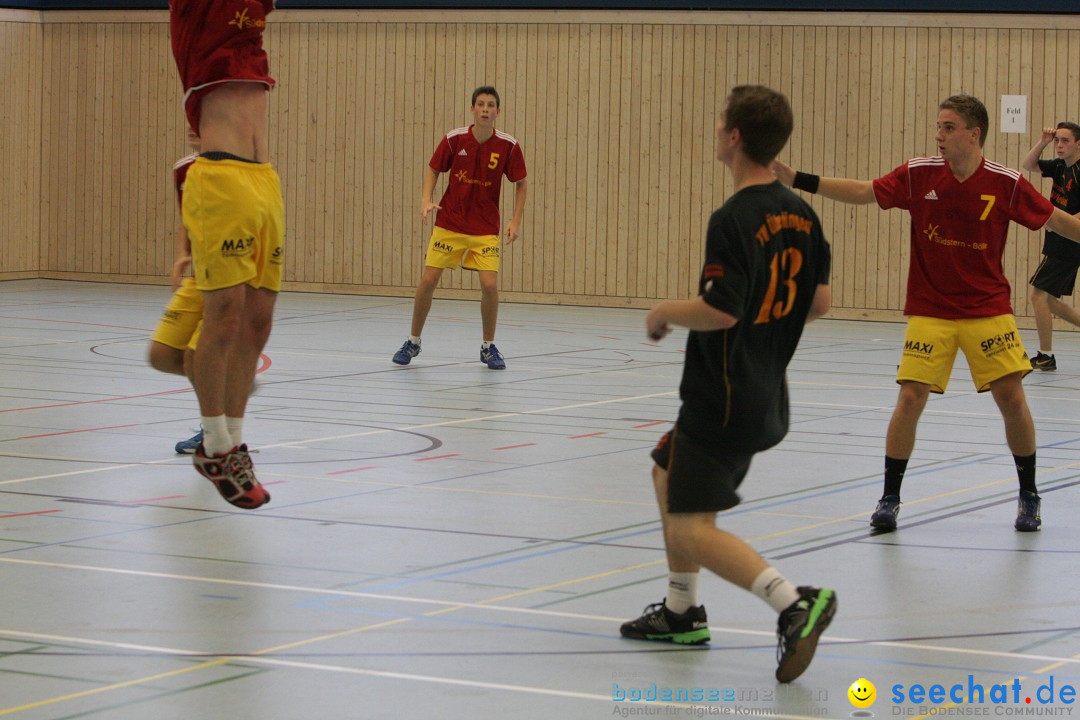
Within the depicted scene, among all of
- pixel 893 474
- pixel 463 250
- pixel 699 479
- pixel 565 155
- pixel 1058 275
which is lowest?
pixel 893 474

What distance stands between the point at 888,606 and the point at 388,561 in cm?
158

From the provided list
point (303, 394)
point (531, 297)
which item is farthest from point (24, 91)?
point (303, 394)

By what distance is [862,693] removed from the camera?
147 inches

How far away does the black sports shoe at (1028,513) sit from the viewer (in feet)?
19.3

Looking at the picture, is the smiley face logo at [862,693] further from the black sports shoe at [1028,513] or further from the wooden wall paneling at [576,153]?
the wooden wall paneling at [576,153]

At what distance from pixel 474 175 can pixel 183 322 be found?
6125 mm

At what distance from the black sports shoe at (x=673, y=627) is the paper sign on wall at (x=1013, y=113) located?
43.1 feet

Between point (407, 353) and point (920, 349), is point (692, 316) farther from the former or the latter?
point (407, 353)

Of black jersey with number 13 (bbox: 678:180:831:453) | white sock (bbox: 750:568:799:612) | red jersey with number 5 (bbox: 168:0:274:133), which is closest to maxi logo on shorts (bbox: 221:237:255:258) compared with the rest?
red jersey with number 5 (bbox: 168:0:274:133)

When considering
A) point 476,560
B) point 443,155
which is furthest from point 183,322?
point 443,155

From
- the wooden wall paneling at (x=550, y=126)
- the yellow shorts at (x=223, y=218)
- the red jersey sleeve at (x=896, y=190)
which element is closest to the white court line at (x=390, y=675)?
the yellow shorts at (x=223, y=218)

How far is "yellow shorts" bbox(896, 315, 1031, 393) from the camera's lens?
596 centimetres

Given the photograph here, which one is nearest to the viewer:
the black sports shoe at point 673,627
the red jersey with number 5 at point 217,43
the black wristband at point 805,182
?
the black sports shoe at point 673,627

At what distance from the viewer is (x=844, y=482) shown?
689 centimetres
